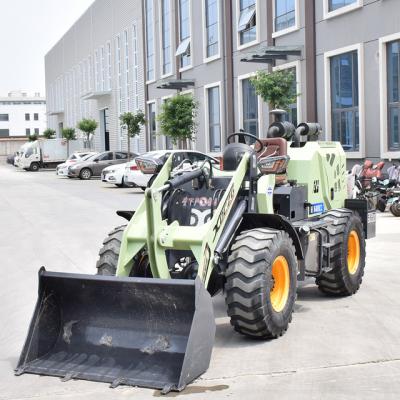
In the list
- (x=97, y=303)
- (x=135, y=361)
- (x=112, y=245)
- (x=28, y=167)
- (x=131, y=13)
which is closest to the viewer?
(x=135, y=361)

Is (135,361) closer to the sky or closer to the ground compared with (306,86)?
closer to the ground

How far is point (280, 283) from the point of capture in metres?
6.68

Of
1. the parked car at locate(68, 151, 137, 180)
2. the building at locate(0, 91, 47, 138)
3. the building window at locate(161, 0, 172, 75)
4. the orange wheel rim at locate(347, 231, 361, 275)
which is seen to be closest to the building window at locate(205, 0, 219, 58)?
the building window at locate(161, 0, 172, 75)

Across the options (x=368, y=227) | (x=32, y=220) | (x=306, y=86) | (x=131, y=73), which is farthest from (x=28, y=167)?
(x=368, y=227)

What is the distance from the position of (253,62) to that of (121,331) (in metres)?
24.9

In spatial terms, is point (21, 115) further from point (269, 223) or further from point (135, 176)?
point (269, 223)

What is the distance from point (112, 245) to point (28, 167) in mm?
51278

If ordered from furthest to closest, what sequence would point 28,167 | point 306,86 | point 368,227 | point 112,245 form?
point 28,167
point 306,86
point 368,227
point 112,245

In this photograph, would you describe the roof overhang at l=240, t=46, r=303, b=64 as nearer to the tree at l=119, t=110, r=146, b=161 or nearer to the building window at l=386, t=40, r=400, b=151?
the building window at l=386, t=40, r=400, b=151

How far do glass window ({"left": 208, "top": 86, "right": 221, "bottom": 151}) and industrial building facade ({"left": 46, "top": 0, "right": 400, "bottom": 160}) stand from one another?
0.05m

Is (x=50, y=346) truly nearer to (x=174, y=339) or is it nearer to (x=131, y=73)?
(x=174, y=339)

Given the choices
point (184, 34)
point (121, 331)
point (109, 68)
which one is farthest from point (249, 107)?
point (109, 68)

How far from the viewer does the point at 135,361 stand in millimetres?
5602

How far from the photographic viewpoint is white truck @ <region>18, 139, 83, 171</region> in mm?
56250
